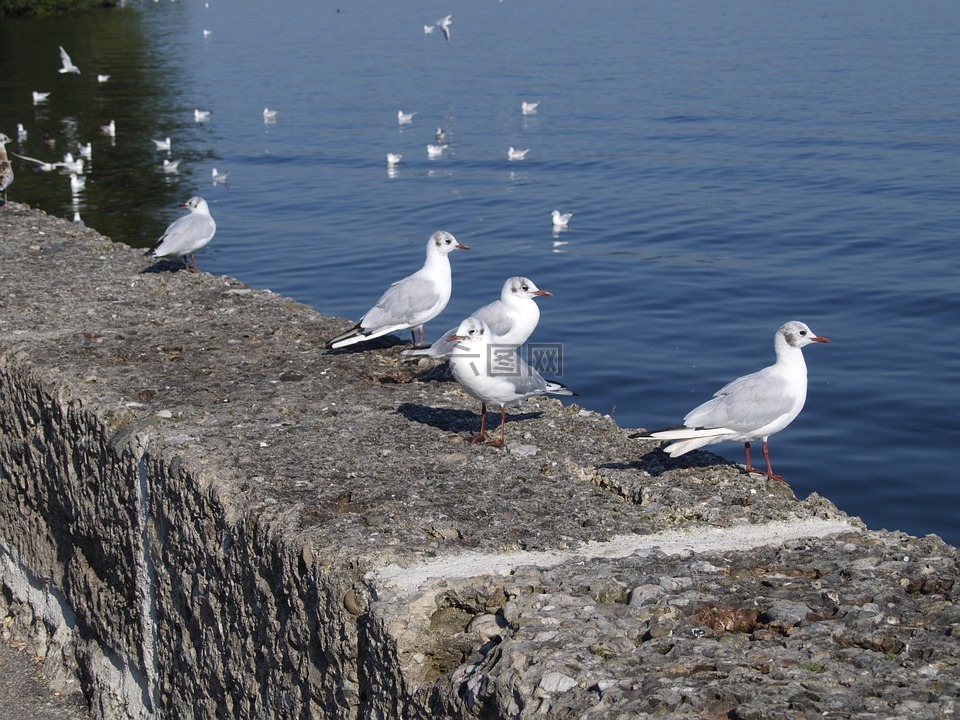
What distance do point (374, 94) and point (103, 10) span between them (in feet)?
128

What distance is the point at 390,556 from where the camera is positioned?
13.2 feet

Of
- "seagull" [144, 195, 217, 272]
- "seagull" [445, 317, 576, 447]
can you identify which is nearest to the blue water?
"seagull" [144, 195, 217, 272]

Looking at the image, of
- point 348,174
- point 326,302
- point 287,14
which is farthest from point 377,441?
point 287,14

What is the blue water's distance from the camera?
1174 cm

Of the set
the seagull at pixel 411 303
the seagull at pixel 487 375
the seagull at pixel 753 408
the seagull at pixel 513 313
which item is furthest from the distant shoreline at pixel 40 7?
the seagull at pixel 753 408

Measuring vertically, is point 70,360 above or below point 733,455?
above

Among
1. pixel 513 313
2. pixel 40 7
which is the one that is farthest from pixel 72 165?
pixel 40 7

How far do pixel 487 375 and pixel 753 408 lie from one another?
47.8 inches

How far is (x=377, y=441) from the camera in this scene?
5191 millimetres

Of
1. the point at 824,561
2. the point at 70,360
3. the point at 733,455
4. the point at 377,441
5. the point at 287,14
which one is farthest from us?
the point at 287,14

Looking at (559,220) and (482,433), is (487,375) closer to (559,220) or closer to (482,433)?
(482,433)

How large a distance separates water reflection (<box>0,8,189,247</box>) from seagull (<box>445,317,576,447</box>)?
14994mm

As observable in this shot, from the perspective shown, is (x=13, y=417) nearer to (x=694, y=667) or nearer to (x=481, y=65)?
(x=694, y=667)

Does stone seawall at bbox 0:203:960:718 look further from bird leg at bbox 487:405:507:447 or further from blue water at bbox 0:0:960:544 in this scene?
blue water at bbox 0:0:960:544
